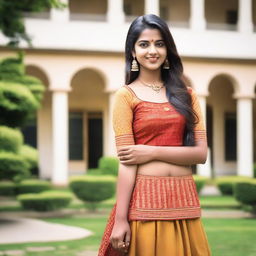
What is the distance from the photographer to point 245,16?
18.6 metres

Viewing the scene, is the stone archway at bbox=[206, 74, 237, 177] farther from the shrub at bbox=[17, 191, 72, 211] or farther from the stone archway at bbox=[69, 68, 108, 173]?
the shrub at bbox=[17, 191, 72, 211]

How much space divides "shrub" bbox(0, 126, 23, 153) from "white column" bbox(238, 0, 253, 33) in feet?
37.9

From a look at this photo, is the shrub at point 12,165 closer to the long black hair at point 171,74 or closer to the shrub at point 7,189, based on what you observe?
the shrub at point 7,189

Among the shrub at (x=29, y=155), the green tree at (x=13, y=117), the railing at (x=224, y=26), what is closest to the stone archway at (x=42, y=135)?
the railing at (x=224, y=26)

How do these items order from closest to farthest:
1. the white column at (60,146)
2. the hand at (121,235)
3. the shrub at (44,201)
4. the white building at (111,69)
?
the hand at (121,235), the shrub at (44,201), the white column at (60,146), the white building at (111,69)

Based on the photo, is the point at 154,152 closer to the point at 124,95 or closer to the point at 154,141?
the point at 154,141

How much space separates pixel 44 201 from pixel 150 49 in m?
8.96

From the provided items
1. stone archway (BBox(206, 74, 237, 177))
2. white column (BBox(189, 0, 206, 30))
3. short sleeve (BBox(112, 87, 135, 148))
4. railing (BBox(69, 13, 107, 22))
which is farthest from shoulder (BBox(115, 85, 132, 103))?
stone archway (BBox(206, 74, 237, 177))

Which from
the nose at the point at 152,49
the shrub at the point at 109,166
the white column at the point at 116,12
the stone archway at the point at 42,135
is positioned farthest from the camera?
the stone archway at the point at 42,135

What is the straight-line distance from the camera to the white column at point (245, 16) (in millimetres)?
18531

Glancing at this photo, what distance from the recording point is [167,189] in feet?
8.36

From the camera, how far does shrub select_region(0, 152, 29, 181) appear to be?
8977 mm

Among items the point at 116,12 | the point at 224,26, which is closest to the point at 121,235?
the point at 116,12

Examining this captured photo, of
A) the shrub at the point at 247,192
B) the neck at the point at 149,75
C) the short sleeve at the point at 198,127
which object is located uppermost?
the neck at the point at 149,75
